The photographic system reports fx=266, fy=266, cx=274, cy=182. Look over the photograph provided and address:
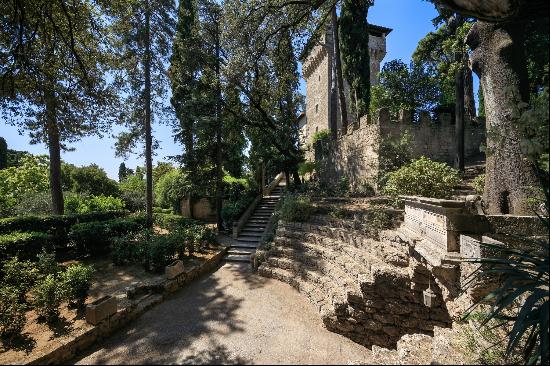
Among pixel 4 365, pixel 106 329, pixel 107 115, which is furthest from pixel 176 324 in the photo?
pixel 107 115

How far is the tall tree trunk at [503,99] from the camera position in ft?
17.5

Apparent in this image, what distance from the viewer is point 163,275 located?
845cm

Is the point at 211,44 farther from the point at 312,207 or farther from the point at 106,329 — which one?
the point at 106,329

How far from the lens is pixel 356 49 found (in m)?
16.3

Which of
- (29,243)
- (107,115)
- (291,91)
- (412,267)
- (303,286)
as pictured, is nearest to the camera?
(412,267)

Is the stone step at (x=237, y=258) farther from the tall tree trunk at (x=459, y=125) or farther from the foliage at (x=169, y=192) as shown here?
the tall tree trunk at (x=459, y=125)

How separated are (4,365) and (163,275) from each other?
422 cm

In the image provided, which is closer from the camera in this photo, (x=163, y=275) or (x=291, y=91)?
(x=163, y=275)

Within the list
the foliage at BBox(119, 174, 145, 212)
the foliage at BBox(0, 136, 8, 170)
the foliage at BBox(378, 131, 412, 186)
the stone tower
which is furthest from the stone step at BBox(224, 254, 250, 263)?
the foliage at BBox(0, 136, 8, 170)

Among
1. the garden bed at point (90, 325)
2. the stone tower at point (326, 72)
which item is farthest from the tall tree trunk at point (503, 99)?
the stone tower at point (326, 72)

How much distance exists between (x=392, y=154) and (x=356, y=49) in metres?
8.55

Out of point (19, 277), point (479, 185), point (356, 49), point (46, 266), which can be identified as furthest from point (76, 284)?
point (356, 49)

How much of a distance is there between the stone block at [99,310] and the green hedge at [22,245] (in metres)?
4.47

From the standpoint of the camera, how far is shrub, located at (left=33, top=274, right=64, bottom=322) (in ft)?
18.4
